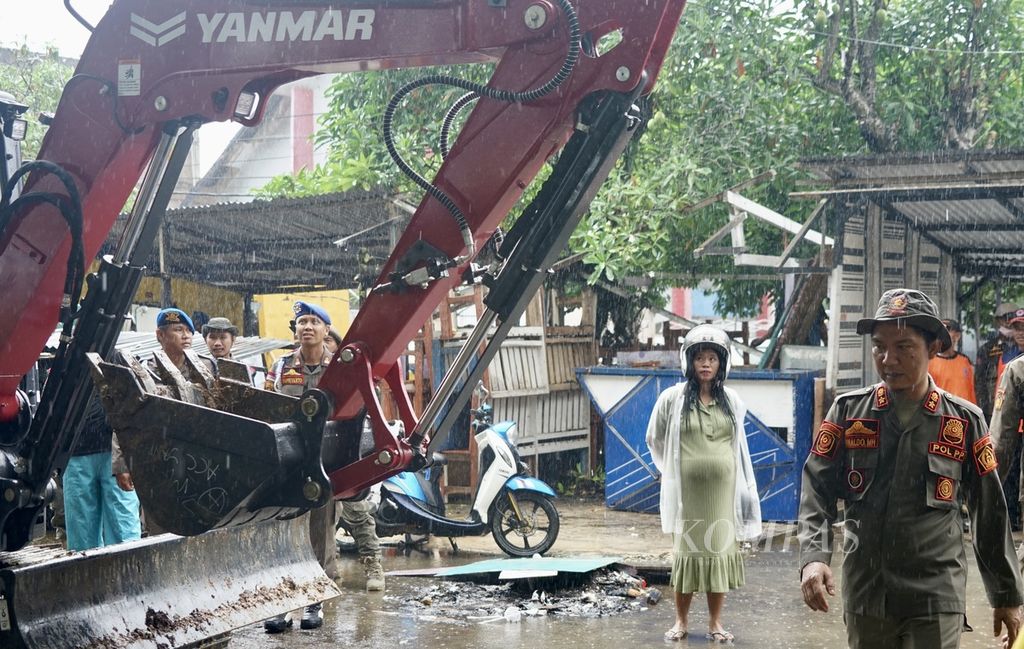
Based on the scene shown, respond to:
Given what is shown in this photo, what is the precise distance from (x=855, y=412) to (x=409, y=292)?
167 cm

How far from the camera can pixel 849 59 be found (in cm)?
1273

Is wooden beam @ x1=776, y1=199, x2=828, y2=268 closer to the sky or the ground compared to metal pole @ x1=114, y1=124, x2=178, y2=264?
closer to the sky

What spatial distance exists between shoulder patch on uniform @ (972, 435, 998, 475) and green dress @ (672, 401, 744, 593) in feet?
9.71

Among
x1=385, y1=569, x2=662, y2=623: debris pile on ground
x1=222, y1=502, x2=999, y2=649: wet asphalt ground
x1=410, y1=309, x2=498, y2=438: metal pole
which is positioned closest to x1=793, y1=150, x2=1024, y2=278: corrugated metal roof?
x1=222, y1=502, x2=999, y2=649: wet asphalt ground

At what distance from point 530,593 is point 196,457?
3.92 meters

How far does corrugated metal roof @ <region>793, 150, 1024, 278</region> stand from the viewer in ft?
31.3

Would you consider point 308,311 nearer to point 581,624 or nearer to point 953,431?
point 581,624

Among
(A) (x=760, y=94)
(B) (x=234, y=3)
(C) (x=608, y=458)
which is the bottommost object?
(C) (x=608, y=458)

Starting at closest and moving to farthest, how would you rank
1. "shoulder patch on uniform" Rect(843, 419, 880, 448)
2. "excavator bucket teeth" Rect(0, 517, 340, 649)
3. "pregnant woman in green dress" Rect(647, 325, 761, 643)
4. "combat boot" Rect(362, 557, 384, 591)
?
"shoulder patch on uniform" Rect(843, 419, 880, 448), "excavator bucket teeth" Rect(0, 517, 340, 649), "pregnant woman in green dress" Rect(647, 325, 761, 643), "combat boot" Rect(362, 557, 384, 591)

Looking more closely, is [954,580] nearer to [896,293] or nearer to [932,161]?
[896,293]

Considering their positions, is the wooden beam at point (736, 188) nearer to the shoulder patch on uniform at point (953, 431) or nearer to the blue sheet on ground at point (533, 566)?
the blue sheet on ground at point (533, 566)

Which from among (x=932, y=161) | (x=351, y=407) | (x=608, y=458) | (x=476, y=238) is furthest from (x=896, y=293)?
(x=608, y=458)

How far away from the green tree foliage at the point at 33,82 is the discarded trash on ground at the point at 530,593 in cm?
1619

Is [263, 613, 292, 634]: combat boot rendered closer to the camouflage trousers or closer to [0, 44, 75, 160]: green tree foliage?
the camouflage trousers
